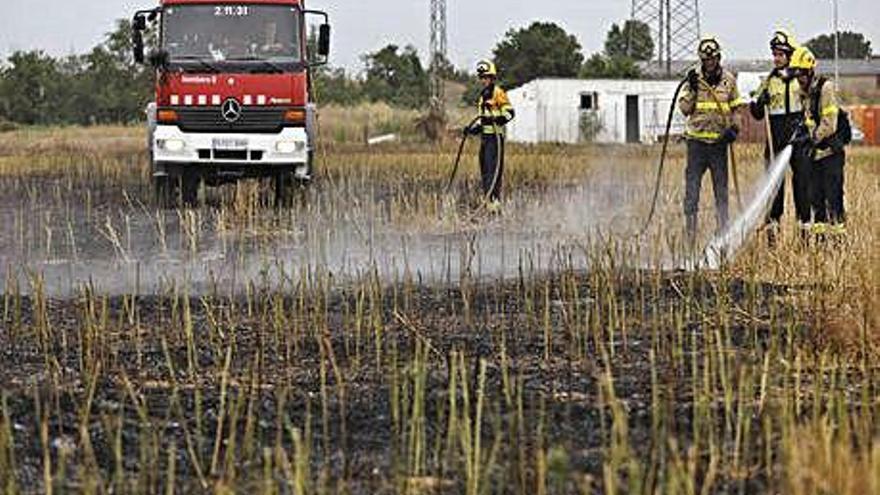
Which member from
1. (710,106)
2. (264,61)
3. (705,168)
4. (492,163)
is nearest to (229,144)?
(264,61)

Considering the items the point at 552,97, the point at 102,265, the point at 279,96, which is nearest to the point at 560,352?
the point at 102,265

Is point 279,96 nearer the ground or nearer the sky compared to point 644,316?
nearer the sky

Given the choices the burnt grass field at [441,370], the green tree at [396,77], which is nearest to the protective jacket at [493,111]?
the burnt grass field at [441,370]

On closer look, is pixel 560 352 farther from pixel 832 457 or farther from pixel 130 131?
pixel 130 131

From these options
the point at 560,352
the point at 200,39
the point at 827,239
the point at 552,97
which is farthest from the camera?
the point at 552,97

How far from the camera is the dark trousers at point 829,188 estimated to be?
11.0m

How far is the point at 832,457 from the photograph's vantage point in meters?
4.12

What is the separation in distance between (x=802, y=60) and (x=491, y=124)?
209 inches

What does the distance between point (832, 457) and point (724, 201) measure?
7.89 m

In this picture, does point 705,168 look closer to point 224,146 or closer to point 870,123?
point 224,146

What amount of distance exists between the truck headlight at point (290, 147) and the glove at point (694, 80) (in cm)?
606

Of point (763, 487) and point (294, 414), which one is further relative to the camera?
point (294, 414)

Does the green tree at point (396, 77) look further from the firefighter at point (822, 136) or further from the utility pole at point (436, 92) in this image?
the firefighter at point (822, 136)

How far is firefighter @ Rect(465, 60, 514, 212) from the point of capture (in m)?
15.8
